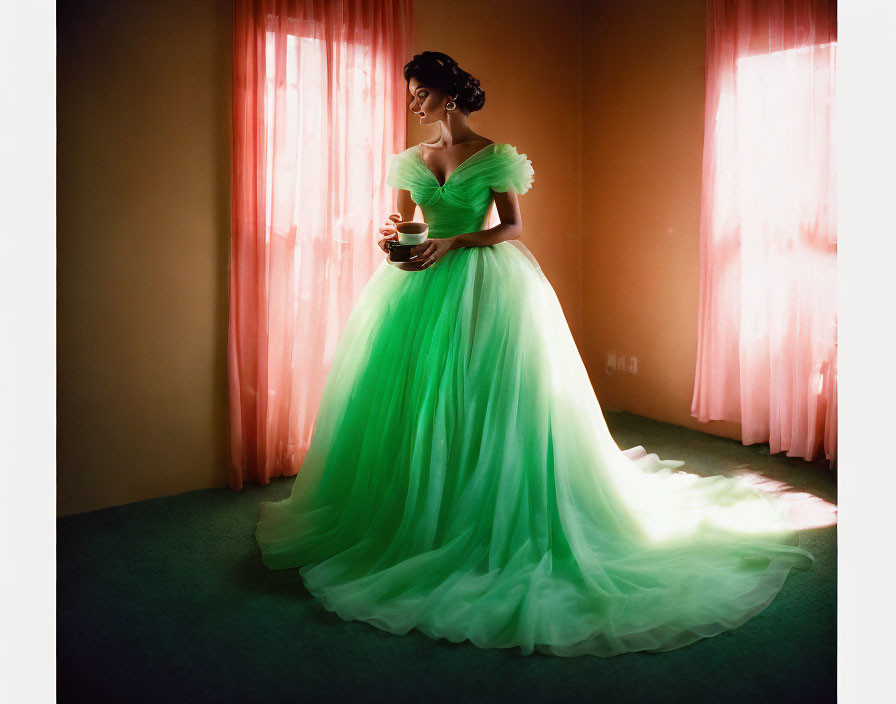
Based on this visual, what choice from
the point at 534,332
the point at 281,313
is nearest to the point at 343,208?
the point at 281,313

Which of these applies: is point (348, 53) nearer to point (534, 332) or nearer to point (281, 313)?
point (281, 313)

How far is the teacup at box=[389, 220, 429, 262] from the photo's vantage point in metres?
2.40

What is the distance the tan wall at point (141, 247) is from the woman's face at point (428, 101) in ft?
3.22

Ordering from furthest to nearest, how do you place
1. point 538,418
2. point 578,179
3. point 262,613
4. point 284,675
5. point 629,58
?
point 578,179, point 629,58, point 538,418, point 262,613, point 284,675

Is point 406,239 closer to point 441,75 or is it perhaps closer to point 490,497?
point 441,75

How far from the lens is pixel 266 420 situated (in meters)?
3.21

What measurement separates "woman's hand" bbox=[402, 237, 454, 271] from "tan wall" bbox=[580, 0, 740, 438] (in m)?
2.06

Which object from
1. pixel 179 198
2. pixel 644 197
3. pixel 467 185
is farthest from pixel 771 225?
pixel 179 198

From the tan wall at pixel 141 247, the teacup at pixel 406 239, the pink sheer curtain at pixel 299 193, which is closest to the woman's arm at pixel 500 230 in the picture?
the teacup at pixel 406 239

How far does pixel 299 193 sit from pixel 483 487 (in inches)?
65.8

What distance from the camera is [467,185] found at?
255cm

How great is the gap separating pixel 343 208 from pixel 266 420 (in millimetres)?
1036

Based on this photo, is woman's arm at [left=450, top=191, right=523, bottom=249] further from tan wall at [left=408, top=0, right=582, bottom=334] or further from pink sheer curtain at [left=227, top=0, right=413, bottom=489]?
tan wall at [left=408, top=0, right=582, bottom=334]

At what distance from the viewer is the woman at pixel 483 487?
2.01 m
